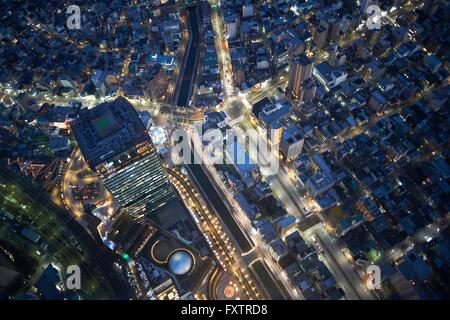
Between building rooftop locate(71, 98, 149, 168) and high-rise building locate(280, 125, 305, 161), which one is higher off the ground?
building rooftop locate(71, 98, 149, 168)

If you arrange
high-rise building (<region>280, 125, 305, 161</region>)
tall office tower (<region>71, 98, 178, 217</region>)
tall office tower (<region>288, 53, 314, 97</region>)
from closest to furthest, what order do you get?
tall office tower (<region>71, 98, 178, 217</region>), high-rise building (<region>280, 125, 305, 161</region>), tall office tower (<region>288, 53, 314, 97</region>)

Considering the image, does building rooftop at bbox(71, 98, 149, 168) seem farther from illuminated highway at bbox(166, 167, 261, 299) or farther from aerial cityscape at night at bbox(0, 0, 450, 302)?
illuminated highway at bbox(166, 167, 261, 299)

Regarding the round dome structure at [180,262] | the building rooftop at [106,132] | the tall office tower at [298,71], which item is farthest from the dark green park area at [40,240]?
the tall office tower at [298,71]

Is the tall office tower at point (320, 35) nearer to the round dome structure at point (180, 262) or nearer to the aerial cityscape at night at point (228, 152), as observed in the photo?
the aerial cityscape at night at point (228, 152)

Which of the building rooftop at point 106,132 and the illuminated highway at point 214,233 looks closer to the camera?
the building rooftop at point 106,132

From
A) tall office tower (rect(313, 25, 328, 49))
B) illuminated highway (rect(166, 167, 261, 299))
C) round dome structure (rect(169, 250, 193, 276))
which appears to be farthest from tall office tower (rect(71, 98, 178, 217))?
tall office tower (rect(313, 25, 328, 49))

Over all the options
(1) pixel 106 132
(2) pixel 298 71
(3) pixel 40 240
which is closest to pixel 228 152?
(2) pixel 298 71

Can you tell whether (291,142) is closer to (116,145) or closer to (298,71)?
(298,71)
